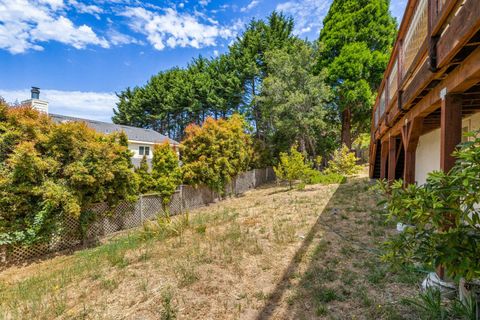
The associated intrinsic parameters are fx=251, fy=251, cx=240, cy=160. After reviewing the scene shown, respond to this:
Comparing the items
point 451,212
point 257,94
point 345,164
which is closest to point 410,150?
point 451,212

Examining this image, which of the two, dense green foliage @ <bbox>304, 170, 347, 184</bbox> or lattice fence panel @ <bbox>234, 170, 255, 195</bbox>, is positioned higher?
dense green foliage @ <bbox>304, 170, 347, 184</bbox>

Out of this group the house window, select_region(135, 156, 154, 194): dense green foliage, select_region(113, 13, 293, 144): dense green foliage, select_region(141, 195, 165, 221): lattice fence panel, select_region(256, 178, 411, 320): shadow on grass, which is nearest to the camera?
select_region(256, 178, 411, 320): shadow on grass

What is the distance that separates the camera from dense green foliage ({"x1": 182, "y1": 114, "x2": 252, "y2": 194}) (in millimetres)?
11844

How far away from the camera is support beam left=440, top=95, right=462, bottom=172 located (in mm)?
2447

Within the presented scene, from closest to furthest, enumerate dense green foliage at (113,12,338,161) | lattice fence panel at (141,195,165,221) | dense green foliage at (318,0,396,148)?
lattice fence panel at (141,195,165,221)
dense green foliage at (113,12,338,161)
dense green foliage at (318,0,396,148)

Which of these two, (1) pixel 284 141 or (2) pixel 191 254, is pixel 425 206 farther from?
(1) pixel 284 141

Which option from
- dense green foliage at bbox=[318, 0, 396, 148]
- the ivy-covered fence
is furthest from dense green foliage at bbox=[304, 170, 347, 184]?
dense green foliage at bbox=[318, 0, 396, 148]

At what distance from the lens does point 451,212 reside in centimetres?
159

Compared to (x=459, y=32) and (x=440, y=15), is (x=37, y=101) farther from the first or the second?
(x=459, y=32)

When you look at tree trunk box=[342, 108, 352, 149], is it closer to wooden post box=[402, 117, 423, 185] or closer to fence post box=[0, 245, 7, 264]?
wooden post box=[402, 117, 423, 185]

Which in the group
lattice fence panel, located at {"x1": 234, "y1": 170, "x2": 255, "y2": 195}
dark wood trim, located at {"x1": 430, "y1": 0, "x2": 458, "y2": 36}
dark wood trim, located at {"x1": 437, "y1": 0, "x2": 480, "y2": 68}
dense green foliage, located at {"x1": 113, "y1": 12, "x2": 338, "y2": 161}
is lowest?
lattice fence panel, located at {"x1": 234, "y1": 170, "x2": 255, "y2": 195}

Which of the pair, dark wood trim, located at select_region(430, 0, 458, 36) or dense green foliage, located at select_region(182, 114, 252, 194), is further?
dense green foliage, located at select_region(182, 114, 252, 194)

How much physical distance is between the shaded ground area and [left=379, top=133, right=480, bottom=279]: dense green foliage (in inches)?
44.6

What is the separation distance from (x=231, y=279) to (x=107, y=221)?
6197 millimetres
